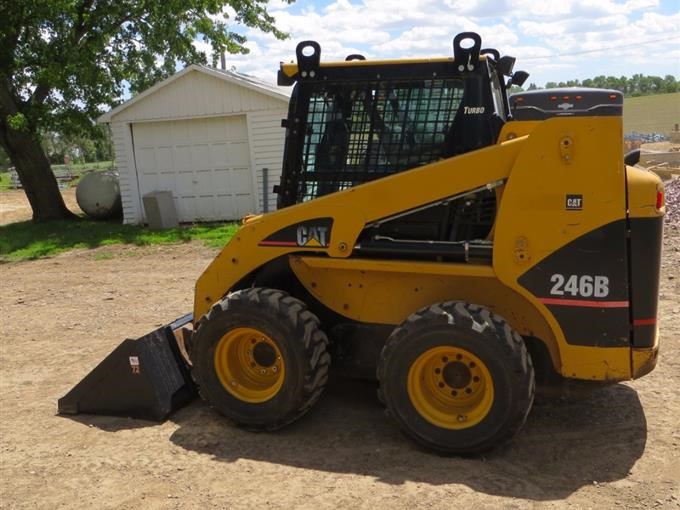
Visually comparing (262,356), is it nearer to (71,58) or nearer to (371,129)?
(371,129)

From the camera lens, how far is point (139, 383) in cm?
486

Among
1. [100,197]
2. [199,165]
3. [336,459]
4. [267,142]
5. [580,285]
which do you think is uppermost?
[267,142]

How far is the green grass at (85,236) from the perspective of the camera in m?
13.6

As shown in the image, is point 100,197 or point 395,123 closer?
point 395,123

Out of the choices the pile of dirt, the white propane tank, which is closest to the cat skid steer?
the pile of dirt

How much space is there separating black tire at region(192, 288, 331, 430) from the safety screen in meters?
0.92

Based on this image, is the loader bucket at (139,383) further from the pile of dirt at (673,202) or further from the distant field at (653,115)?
the distant field at (653,115)

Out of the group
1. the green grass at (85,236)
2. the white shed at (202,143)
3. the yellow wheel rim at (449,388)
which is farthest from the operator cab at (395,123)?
the white shed at (202,143)

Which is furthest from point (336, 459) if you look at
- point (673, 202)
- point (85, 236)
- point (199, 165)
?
point (199, 165)

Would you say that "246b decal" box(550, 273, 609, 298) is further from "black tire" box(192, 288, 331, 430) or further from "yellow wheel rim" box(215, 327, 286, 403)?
"yellow wheel rim" box(215, 327, 286, 403)

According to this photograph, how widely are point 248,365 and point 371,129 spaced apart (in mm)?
1806

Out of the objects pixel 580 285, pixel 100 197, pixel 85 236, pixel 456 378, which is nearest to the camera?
pixel 580 285

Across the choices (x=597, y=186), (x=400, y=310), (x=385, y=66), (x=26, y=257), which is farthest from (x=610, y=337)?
(x=26, y=257)

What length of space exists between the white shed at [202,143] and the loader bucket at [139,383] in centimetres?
997
